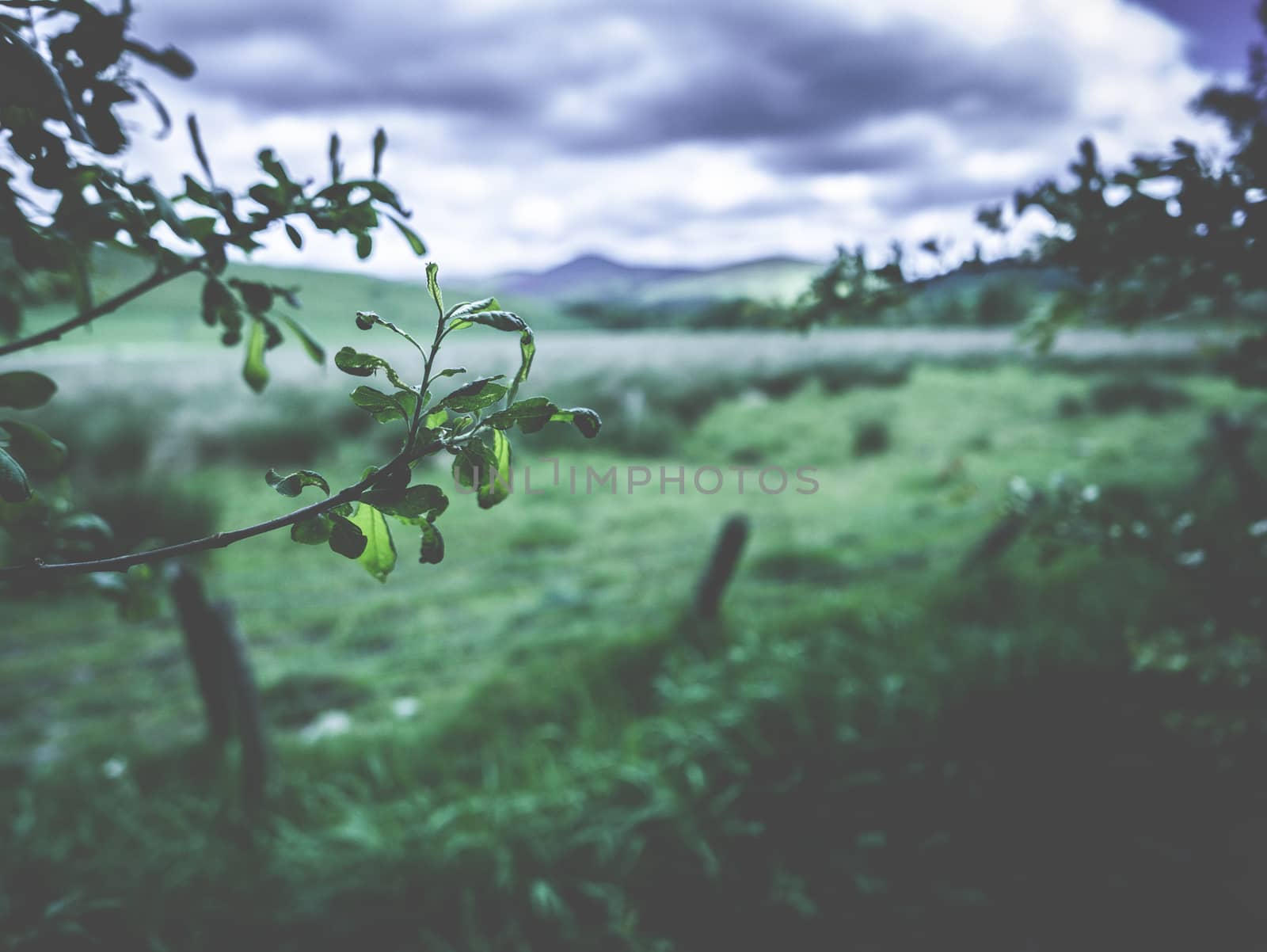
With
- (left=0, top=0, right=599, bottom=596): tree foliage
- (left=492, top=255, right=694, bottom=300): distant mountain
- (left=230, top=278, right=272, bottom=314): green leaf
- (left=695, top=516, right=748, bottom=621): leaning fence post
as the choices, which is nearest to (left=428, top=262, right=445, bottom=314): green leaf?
(left=0, top=0, right=599, bottom=596): tree foliage

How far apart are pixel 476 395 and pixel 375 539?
0.19 metres

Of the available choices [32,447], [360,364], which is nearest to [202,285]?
[32,447]

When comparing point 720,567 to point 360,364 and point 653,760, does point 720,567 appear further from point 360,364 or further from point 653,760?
point 360,364

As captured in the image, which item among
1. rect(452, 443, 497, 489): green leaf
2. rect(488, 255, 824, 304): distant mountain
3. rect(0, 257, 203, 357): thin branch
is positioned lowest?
rect(452, 443, 497, 489): green leaf

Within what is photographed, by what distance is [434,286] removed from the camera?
0.66m

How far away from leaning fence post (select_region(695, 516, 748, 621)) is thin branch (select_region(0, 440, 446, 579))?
10.3 feet

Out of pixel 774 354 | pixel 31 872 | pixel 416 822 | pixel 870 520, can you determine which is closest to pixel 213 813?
pixel 31 872

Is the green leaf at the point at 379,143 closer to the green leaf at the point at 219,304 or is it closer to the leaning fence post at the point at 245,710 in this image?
the green leaf at the point at 219,304

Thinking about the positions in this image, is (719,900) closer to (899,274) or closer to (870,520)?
(899,274)

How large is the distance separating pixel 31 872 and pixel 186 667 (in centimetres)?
229

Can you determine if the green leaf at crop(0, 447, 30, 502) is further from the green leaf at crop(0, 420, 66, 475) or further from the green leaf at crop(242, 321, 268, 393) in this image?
the green leaf at crop(242, 321, 268, 393)

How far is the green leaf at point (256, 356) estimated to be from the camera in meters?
1.12

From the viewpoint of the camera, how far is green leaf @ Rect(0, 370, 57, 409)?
829 mm

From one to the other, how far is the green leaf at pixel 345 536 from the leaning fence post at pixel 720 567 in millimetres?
3126
